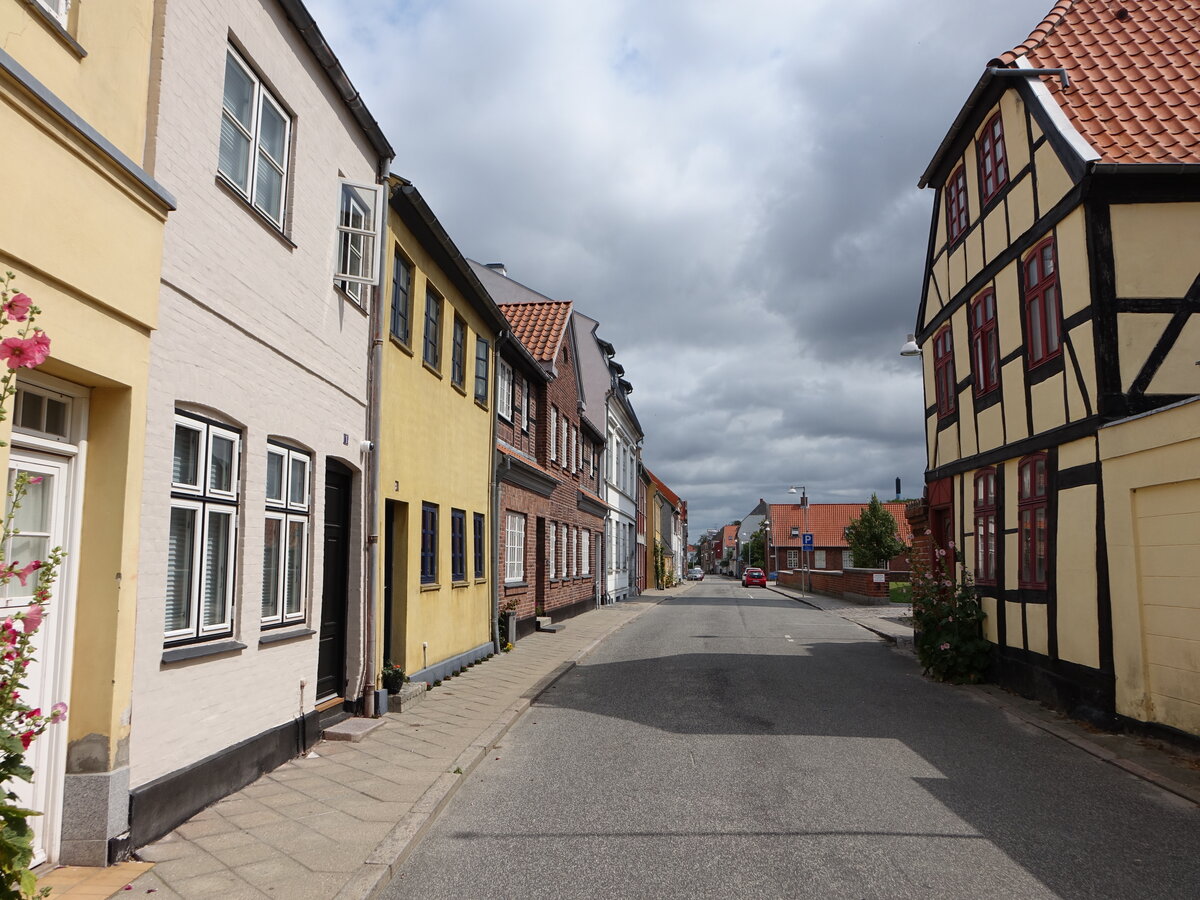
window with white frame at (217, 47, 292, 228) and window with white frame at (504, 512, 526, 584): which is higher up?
window with white frame at (217, 47, 292, 228)

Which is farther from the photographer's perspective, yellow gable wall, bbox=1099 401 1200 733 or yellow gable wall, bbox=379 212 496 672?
yellow gable wall, bbox=379 212 496 672

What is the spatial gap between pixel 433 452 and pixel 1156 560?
317 inches

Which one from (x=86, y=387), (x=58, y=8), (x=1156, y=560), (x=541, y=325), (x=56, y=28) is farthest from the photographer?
(x=541, y=325)

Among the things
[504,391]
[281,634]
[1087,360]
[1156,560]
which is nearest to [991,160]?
[1087,360]

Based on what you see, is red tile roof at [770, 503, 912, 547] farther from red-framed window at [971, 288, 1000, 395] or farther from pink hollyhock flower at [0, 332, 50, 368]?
pink hollyhock flower at [0, 332, 50, 368]

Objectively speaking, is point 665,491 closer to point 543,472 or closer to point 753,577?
point 753,577

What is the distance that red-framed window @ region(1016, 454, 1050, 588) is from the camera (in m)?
11.0

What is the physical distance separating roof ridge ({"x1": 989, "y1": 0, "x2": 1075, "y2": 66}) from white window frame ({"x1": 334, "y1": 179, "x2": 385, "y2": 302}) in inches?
331

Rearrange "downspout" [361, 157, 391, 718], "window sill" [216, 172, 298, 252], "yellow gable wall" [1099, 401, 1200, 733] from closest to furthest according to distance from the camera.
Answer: "window sill" [216, 172, 298, 252]
"yellow gable wall" [1099, 401, 1200, 733]
"downspout" [361, 157, 391, 718]

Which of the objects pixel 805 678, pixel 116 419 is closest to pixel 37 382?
pixel 116 419

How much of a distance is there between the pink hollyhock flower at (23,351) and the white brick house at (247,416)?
7.59 ft

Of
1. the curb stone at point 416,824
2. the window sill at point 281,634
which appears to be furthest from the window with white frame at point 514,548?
the window sill at point 281,634

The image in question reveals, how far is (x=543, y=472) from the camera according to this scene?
1908 centimetres

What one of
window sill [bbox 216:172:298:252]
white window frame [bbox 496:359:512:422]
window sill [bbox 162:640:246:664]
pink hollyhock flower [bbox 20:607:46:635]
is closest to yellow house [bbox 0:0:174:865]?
window sill [bbox 162:640:246:664]
